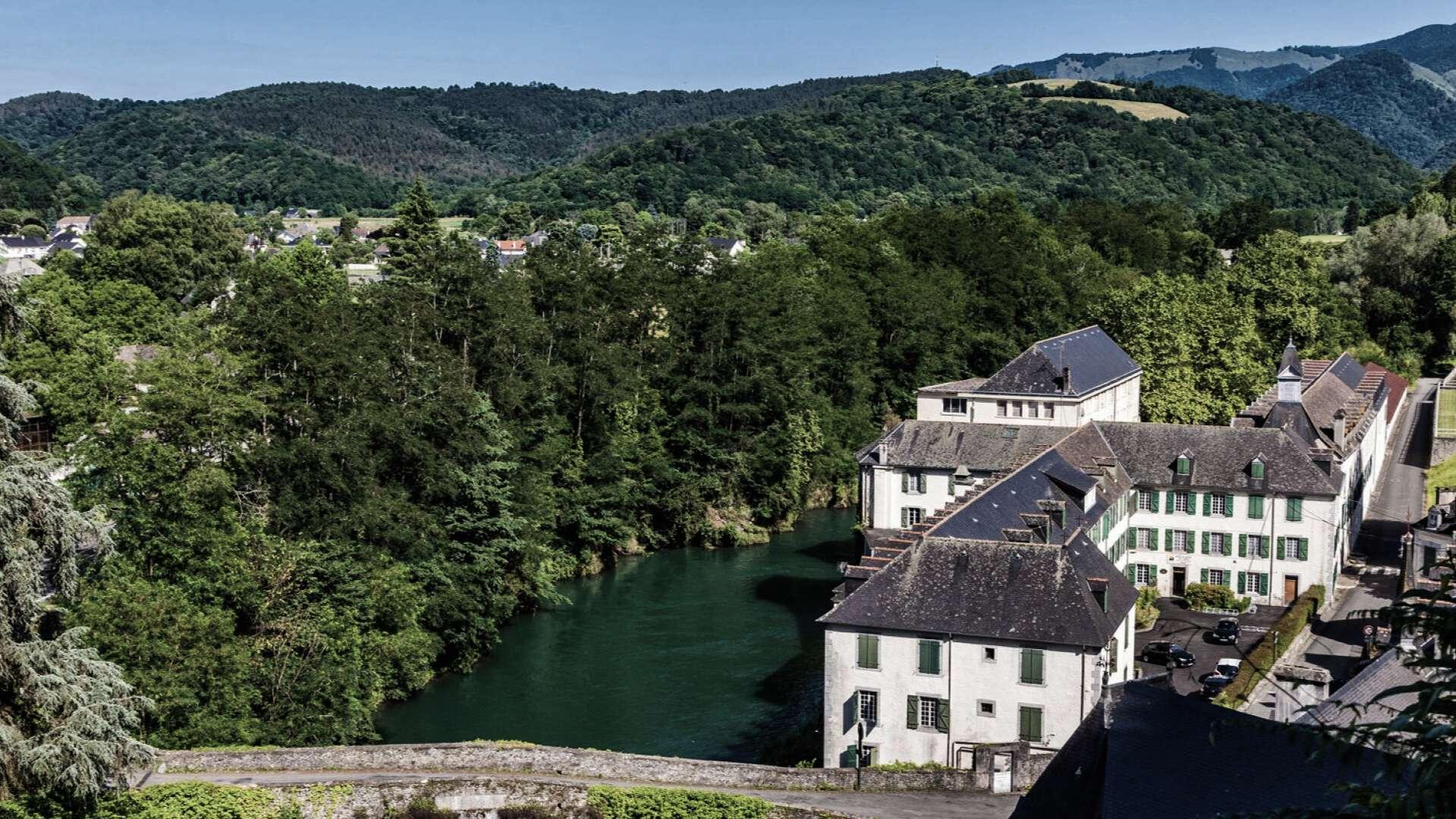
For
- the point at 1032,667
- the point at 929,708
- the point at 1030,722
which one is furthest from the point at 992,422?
the point at 1030,722

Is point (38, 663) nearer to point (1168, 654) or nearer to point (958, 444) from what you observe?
point (1168, 654)

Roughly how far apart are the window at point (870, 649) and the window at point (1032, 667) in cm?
336

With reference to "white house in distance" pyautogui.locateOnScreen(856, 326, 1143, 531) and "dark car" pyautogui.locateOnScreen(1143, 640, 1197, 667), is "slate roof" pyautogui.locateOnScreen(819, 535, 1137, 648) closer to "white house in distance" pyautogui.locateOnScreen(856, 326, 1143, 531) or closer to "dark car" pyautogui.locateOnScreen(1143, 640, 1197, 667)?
"dark car" pyautogui.locateOnScreen(1143, 640, 1197, 667)

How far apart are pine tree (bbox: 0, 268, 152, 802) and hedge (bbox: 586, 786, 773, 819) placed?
A: 940 centimetres

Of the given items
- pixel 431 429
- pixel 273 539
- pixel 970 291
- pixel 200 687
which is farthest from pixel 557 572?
pixel 970 291

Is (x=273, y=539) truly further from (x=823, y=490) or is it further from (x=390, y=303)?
(x=823, y=490)

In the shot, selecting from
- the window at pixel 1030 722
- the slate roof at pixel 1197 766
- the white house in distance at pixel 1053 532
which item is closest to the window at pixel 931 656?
the white house in distance at pixel 1053 532

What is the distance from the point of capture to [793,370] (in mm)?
A: 71375

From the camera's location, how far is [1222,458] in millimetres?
52656

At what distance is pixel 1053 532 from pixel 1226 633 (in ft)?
32.1

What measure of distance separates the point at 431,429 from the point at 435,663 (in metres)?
7.93

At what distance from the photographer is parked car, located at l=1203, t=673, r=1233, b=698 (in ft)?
125

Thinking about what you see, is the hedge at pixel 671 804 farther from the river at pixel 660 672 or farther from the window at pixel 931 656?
the river at pixel 660 672

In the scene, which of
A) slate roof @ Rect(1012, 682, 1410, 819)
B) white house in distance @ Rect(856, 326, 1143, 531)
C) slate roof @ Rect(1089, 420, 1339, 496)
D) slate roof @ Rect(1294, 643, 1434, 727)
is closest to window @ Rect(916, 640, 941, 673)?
slate roof @ Rect(1294, 643, 1434, 727)
